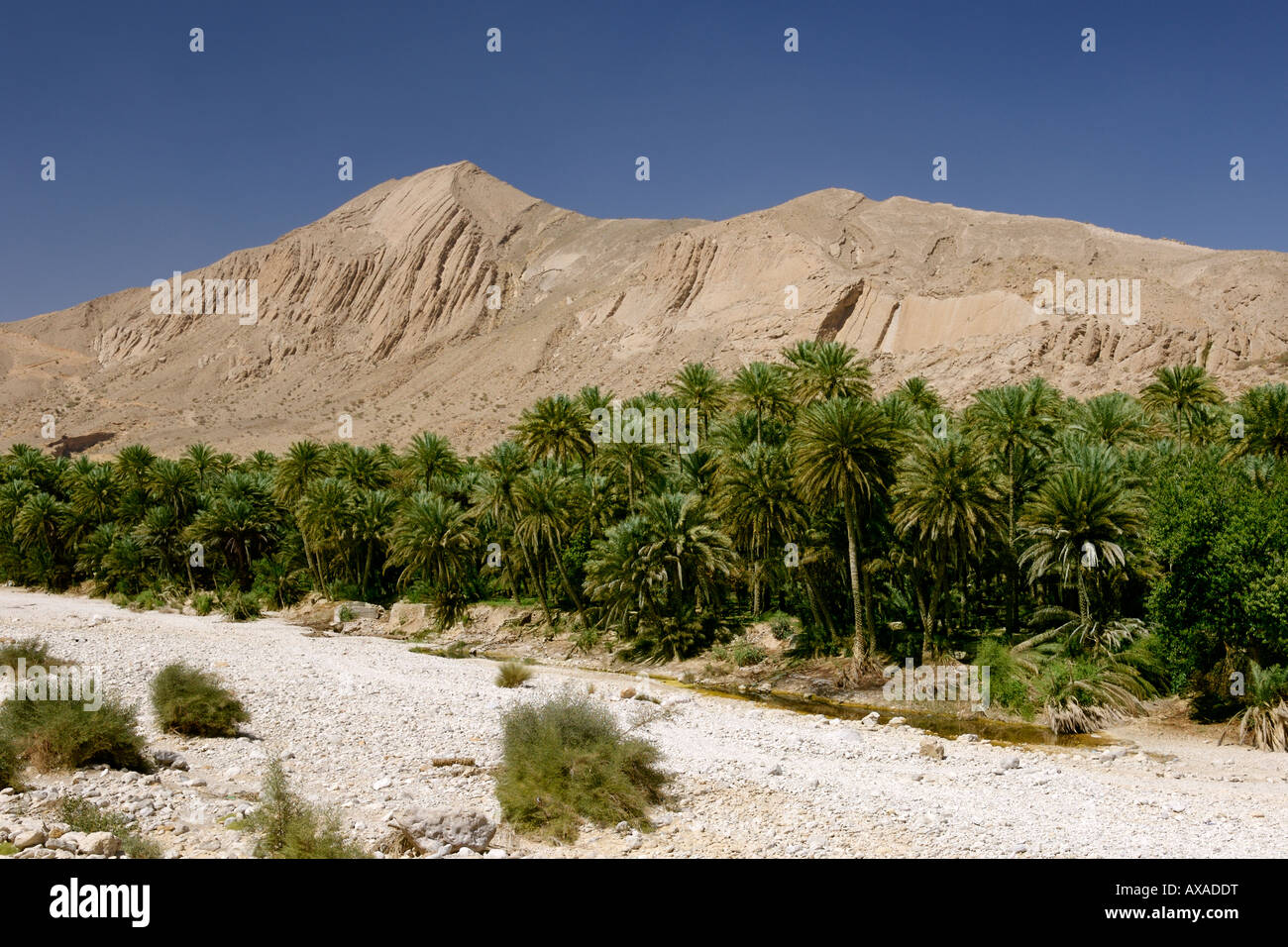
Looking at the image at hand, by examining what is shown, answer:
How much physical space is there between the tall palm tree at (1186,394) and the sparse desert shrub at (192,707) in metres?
38.2

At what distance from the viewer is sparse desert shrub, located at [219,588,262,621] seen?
4178 cm

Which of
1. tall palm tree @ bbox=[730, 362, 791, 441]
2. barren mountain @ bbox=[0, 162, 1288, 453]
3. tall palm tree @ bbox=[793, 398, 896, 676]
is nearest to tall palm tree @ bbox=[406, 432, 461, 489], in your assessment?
tall palm tree @ bbox=[730, 362, 791, 441]

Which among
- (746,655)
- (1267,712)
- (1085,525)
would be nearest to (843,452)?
(1085,525)

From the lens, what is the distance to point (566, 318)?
105 metres

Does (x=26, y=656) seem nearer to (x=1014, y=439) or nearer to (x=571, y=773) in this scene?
(x=571, y=773)

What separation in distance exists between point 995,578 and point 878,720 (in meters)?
12.1

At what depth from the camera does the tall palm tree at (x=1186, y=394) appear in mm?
38250

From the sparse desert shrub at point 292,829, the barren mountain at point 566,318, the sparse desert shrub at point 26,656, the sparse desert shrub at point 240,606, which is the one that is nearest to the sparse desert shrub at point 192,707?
the sparse desert shrub at point 26,656

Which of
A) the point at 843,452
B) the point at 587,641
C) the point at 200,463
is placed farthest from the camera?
the point at 200,463

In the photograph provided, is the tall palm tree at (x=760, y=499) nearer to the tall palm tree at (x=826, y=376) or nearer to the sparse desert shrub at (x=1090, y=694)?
the tall palm tree at (x=826, y=376)

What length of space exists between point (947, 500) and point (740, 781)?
13.4 meters
